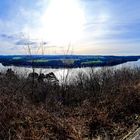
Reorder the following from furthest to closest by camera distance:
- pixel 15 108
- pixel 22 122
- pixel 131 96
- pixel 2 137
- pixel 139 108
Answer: pixel 131 96, pixel 139 108, pixel 15 108, pixel 22 122, pixel 2 137

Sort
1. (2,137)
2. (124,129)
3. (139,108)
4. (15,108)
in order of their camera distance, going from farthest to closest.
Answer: (139,108), (124,129), (15,108), (2,137)

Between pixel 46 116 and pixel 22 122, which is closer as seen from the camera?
pixel 22 122

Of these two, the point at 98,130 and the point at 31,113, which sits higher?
the point at 31,113

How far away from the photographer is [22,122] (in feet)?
27.3

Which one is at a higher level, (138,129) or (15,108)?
A: (15,108)

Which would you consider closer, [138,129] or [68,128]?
[68,128]

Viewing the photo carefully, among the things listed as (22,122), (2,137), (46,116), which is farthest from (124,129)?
(2,137)

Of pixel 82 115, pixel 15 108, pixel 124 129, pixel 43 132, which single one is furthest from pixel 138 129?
pixel 15 108

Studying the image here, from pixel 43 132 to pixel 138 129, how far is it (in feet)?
8.84

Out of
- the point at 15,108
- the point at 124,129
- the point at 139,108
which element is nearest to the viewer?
the point at 15,108

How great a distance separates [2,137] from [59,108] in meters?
3.97

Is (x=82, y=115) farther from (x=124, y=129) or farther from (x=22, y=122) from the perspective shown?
(x=22, y=122)

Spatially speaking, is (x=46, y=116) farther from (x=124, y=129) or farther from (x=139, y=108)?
(x=139, y=108)

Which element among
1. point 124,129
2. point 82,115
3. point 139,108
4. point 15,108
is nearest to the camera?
point 15,108
